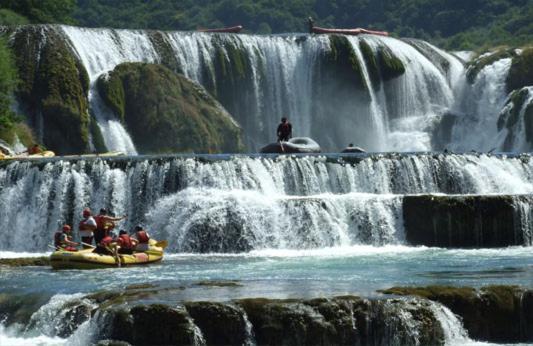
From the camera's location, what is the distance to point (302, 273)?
91.5 ft

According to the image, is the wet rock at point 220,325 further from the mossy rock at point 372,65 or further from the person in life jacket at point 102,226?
the mossy rock at point 372,65

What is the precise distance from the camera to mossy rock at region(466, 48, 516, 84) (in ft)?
205

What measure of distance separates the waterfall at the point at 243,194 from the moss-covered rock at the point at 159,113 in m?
13.7

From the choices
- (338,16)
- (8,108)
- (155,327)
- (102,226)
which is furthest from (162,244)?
(338,16)

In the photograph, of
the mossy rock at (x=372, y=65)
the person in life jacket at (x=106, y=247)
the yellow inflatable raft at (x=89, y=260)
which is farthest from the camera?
the mossy rock at (x=372, y=65)

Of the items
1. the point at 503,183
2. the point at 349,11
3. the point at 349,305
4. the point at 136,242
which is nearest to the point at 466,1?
the point at 349,11

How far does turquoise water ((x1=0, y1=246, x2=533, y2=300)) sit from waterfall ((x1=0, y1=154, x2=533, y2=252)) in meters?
0.83

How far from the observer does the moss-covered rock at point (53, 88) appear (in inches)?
1938

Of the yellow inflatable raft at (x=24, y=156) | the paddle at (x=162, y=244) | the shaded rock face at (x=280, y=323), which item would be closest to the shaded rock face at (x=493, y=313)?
the shaded rock face at (x=280, y=323)

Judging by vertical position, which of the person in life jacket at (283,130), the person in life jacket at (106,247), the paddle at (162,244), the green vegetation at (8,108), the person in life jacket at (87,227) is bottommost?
the person in life jacket at (106,247)

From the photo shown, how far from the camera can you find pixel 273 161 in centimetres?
3791

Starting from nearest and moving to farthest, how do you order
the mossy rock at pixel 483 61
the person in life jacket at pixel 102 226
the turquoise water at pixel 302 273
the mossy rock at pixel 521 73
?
1. the turquoise water at pixel 302 273
2. the person in life jacket at pixel 102 226
3. the mossy rock at pixel 521 73
4. the mossy rock at pixel 483 61

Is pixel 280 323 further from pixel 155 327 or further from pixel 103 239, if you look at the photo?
pixel 103 239

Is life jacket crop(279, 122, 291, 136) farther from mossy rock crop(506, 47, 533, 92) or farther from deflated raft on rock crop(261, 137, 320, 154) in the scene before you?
mossy rock crop(506, 47, 533, 92)
